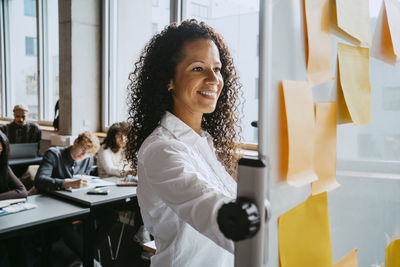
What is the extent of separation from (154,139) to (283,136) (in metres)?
0.40

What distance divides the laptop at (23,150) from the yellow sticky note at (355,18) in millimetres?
5066

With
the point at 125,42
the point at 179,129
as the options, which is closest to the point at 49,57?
the point at 125,42

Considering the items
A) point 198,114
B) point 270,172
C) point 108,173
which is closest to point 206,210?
point 270,172

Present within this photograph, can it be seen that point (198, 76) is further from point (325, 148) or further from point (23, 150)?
point (23, 150)

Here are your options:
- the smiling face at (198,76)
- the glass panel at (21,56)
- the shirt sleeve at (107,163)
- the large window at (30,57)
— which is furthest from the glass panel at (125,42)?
the smiling face at (198,76)

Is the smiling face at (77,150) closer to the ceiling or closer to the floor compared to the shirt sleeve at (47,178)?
closer to the ceiling

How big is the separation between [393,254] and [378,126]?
13.6 inches

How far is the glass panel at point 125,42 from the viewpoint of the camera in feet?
17.7

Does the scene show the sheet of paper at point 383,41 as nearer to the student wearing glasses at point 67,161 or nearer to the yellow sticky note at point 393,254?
the yellow sticky note at point 393,254

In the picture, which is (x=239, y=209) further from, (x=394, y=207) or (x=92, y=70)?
(x=92, y=70)

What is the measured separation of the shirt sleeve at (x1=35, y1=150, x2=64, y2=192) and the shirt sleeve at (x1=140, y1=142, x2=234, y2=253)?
2592 mm

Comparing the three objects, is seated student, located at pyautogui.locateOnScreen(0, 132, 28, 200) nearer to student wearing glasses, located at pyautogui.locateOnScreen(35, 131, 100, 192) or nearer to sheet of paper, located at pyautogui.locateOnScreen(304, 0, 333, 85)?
student wearing glasses, located at pyautogui.locateOnScreen(35, 131, 100, 192)

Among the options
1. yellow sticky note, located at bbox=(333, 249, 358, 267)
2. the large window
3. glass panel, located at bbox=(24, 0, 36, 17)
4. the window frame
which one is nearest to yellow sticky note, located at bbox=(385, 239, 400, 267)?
yellow sticky note, located at bbox=(333, 249, 358, 267)

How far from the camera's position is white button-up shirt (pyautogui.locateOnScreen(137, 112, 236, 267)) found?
0.59 metres
